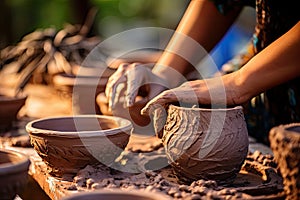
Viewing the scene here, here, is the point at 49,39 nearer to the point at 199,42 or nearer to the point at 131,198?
the point at 199,42

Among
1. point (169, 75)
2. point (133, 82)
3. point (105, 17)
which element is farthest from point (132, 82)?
point (105, 17)

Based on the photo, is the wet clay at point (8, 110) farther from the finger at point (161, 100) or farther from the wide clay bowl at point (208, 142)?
the wide clay bowl at point (208, 142)

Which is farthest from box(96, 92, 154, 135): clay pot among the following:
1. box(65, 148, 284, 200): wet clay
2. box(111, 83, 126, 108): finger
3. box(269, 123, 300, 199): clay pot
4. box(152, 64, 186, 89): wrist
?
box(269, 123, 300, 199): clay pot

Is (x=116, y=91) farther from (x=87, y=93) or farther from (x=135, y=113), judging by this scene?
(x=87, y=93)

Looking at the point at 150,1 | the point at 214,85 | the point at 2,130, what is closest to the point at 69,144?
the point at 214,85

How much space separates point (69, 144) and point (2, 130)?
859 millimetres

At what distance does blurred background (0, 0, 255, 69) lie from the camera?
4469 mm

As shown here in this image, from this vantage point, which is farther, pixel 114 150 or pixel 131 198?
pixel 114 150

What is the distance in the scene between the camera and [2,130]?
7.52 feet

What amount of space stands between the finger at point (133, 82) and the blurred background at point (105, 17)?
1.96m

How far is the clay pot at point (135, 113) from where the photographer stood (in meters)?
1.88

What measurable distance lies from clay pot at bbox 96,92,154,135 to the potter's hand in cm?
2

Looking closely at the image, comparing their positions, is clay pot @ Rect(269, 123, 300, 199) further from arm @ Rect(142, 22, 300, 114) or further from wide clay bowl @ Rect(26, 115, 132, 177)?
wide clay bowl @ Rect(26, 115, 132, 177)

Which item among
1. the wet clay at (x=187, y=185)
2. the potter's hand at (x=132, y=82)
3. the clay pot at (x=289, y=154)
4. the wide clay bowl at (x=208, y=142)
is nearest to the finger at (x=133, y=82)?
the potter's hand at (x=132, y=82)
